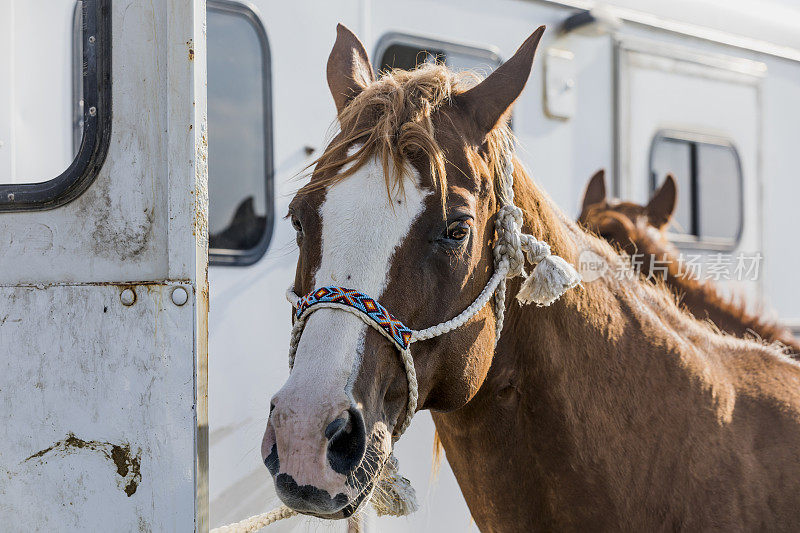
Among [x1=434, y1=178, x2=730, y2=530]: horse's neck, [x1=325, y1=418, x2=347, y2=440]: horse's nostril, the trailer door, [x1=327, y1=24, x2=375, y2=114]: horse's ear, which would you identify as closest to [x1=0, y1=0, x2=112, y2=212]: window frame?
the trailer door

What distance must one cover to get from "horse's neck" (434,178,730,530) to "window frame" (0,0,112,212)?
104cm

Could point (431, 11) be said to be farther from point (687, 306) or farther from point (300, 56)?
point (687, 306)

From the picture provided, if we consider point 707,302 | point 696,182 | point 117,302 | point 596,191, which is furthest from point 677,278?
point 117,302

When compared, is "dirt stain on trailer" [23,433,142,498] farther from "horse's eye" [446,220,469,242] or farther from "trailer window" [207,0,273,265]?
"trailer window" [207,0,273,265]

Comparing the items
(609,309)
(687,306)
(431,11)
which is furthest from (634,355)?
(431,11)

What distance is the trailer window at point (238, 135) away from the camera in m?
2.67

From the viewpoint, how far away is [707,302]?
2748mm

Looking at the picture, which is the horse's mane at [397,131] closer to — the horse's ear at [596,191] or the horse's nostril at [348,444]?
the horse's nostril at [348,444]

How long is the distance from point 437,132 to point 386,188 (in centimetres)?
23

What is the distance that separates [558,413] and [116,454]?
107cm

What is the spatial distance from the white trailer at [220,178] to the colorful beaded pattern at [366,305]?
0.24 m

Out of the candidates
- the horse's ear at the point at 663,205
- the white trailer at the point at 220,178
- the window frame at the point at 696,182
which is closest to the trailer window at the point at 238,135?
the white trailer at the point at 220,178

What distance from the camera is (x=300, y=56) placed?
2801 mm

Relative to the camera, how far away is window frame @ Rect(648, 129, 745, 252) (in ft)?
12.6
